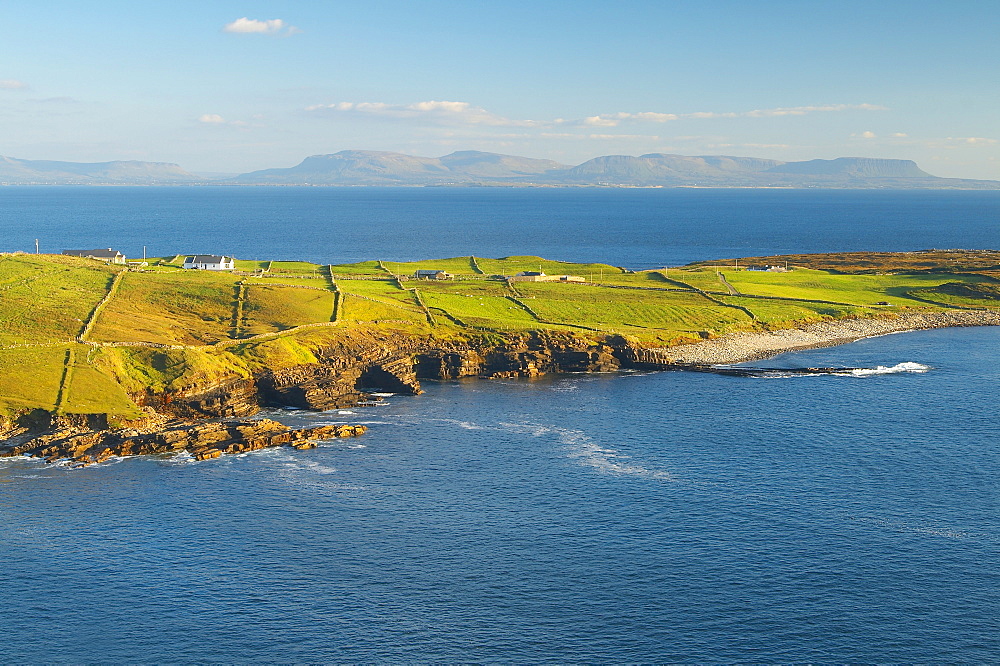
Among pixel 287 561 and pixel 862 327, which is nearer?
pixel 287 561

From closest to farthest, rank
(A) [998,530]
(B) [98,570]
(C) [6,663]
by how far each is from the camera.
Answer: (C) [6,663] < (B) [98,570] < (A) [998,530]

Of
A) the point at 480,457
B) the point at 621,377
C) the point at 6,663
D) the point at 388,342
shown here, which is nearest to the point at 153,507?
the point at 6,663

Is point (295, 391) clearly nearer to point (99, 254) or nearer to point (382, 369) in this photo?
point (382, 369)

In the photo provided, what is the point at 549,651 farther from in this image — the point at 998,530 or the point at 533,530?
the point at 998,530

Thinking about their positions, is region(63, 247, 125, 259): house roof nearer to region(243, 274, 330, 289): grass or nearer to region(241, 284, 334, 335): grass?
region(243, 274, 330, 289): grass

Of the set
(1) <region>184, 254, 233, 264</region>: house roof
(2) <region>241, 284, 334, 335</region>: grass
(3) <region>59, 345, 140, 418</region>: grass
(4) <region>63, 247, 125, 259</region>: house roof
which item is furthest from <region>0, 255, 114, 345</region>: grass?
(2) <region>241, 284, 334, 335</region>: grass
